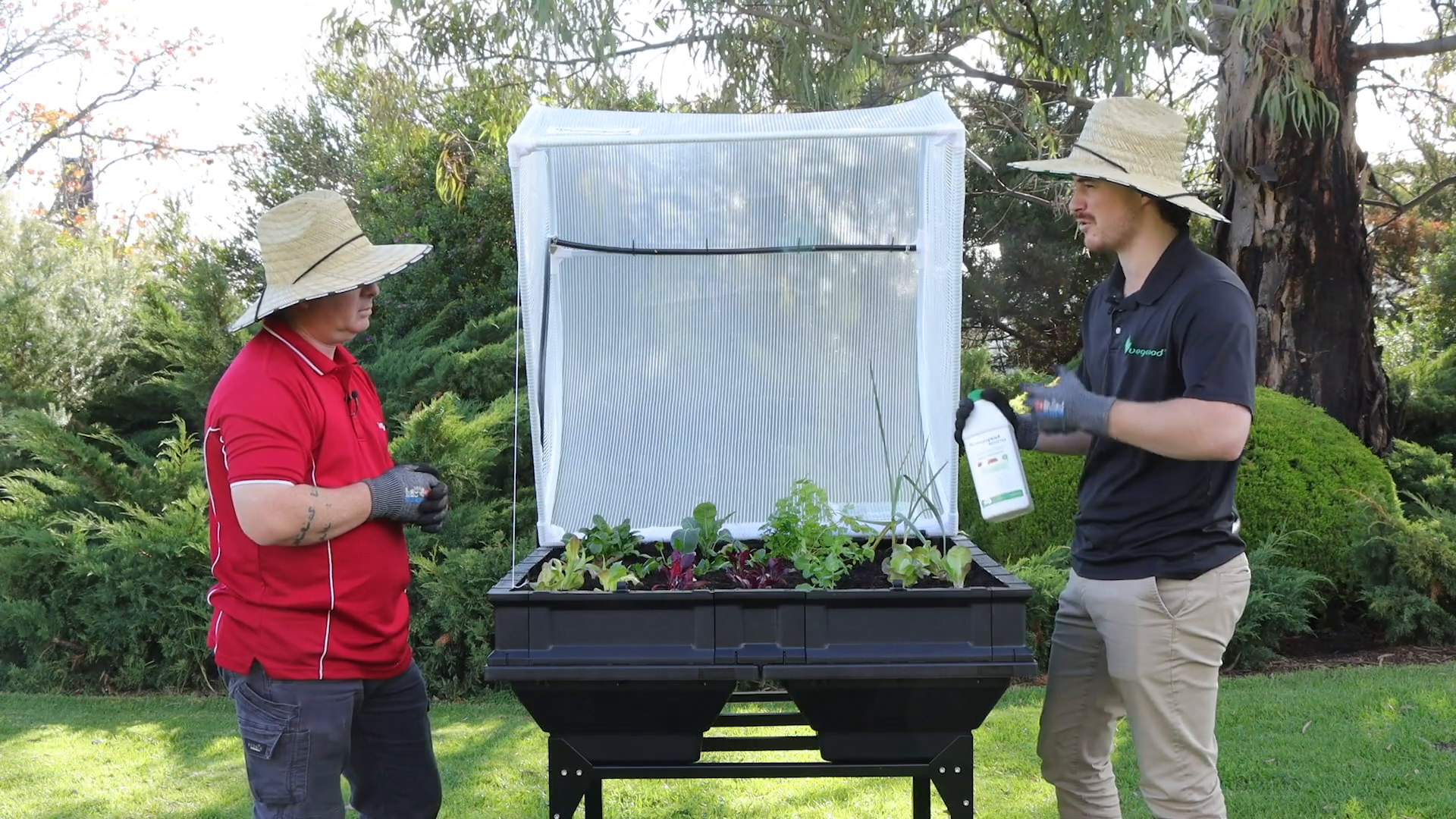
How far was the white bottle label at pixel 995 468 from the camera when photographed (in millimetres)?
2213

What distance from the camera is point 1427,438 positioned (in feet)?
23.3

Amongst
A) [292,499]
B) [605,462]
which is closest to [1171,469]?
[605,462]

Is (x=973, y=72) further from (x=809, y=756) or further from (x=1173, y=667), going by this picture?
(x=1173, y=667)

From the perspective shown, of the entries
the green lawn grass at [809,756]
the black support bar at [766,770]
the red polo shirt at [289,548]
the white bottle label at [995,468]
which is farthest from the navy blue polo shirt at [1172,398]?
the green lawn grass at [809,756]

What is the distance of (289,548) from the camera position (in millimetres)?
2135

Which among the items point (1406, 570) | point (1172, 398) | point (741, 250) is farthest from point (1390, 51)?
point (1172, 398)

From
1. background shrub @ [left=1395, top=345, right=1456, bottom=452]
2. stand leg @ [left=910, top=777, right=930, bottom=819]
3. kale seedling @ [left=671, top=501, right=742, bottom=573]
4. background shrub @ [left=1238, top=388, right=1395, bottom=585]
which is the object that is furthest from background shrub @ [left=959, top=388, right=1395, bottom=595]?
kale seedling @ [left=671, top=501, right=742, bottom=573]

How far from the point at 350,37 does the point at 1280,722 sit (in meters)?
6.17

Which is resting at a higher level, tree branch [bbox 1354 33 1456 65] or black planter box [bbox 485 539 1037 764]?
tree branch [bbox 1354 33 1456 65]

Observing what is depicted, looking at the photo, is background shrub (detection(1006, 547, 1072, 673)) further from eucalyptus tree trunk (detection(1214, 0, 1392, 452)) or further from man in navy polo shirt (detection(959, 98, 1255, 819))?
man in navy polo shirt (detection(959, 98, 1255, 819))

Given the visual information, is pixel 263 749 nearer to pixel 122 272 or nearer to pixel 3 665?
pixel 3 665

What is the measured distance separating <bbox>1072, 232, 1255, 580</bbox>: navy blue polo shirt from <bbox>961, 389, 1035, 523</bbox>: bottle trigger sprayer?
215 mm

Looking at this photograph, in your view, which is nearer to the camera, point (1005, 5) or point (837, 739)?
point (837, 739)

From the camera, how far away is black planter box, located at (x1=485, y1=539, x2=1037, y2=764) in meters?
2.15
